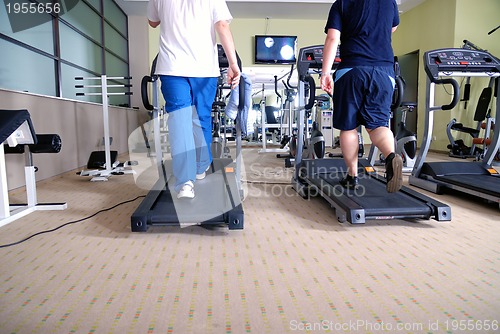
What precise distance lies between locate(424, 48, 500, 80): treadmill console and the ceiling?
490 cm

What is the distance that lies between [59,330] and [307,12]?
8.24 meters

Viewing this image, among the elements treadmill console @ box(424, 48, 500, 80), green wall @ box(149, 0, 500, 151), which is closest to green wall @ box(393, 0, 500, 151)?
green wall @ box(149, 0, 500, 151)

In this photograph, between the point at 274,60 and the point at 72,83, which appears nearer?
the point at 72,83

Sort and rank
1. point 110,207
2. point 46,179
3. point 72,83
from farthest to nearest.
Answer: point 72,83 < point 46,179 < point 110,207

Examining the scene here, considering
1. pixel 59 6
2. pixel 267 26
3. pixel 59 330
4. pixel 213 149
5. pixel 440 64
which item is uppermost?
pixel 267 26

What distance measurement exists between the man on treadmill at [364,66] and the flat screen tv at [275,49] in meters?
6.44

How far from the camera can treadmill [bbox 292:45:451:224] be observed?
199 centimetres

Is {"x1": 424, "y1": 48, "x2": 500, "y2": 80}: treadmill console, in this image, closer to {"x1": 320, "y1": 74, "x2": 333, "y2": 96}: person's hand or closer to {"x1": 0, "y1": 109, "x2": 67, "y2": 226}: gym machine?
{"x1": 320, "y1": 74, "x2": 333, "y2": 96}: person's hand

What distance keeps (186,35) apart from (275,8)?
20.7 feet

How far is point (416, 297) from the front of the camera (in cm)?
121

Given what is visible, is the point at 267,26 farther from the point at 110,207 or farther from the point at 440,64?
the point at 110,207

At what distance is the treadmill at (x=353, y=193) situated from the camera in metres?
1.99

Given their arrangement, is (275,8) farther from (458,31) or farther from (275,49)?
(458,31)

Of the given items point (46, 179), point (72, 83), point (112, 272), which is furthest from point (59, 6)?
point (112, 272)
